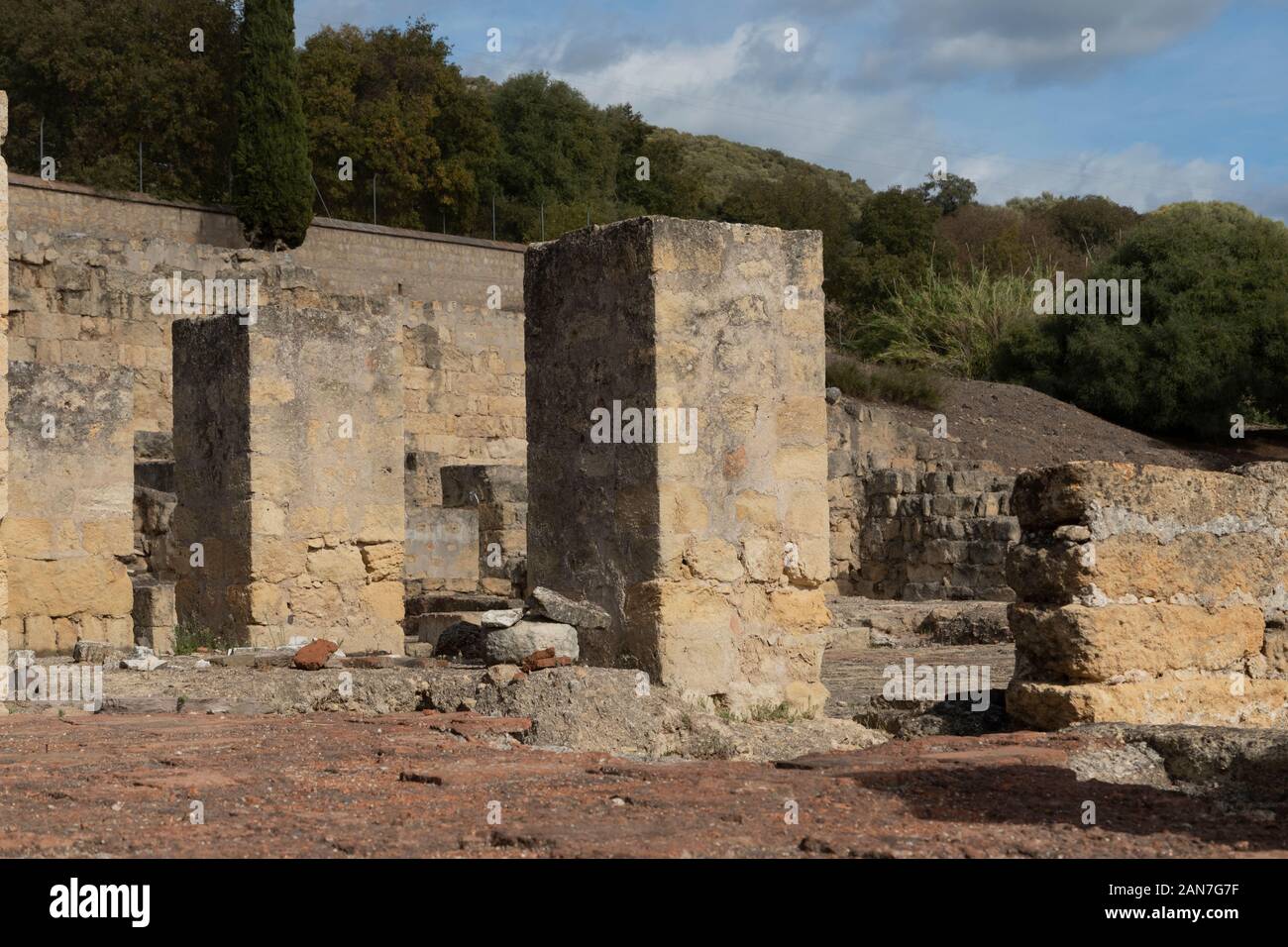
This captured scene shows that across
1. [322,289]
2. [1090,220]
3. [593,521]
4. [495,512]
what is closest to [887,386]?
[322,289]

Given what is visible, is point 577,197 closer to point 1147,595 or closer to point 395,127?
point 395,127

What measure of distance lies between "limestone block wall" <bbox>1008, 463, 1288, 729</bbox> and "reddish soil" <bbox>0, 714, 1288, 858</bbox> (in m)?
0.61

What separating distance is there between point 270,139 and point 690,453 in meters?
23.0

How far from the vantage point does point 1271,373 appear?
1113 inches

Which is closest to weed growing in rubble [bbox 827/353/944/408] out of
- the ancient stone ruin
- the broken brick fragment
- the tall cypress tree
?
the ancient stone ruin

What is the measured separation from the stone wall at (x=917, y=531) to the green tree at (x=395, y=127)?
20219 millimetres

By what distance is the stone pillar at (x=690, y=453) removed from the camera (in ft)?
23.4

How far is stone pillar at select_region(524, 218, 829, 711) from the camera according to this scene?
23.4 ft

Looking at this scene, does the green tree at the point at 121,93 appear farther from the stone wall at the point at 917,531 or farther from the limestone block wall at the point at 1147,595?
the limestone block wall at the point at 1147,595

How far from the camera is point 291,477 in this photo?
407 inches

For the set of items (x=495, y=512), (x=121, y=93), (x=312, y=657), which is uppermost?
(x=121, y=93)

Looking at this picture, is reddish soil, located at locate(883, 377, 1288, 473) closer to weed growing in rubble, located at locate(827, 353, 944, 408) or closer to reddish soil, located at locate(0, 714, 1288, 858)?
weed growing in rubble, located at locate(827, 353, 944, 408)
